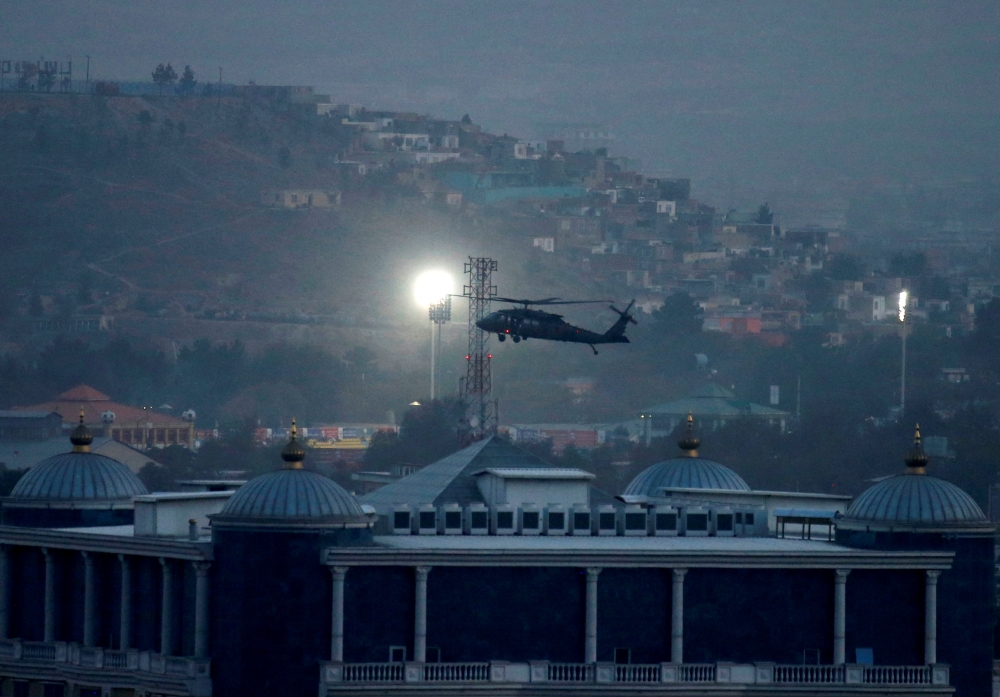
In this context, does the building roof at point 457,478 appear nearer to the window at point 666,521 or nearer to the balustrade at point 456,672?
the window at point 666,521

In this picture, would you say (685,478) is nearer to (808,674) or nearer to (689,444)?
(689,444)

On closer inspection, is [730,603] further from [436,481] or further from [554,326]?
[554,326]

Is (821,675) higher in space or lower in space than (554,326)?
lower

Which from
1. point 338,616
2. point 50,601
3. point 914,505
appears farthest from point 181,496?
point 914,505

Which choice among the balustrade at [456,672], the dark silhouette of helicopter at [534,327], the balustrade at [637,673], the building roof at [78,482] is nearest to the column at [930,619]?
the balustrade at [637,673]

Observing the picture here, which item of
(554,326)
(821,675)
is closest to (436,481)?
Result: (821,675)

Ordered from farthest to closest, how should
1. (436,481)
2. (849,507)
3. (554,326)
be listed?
(554,326) < (436,481) < (849,507)
